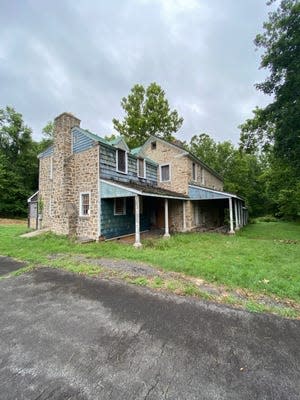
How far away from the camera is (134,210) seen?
43.5 ft

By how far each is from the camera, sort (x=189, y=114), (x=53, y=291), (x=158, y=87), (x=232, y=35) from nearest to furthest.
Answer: (x=53, y=291)
(x=232, y=35)
(x=158, y=87)
(x=189, y=114)

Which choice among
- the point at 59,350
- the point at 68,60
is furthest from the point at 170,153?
the point at 59,350

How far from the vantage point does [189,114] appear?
95.2ft

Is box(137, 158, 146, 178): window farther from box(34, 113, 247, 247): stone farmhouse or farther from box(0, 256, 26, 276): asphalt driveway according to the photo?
box(0, 256, 26, 276): asphalt driveway

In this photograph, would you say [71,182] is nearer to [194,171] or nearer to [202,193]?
[202,193]

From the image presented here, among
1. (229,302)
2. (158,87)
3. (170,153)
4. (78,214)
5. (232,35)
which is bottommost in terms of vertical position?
(229,302)

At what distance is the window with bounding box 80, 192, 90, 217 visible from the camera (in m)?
11.2

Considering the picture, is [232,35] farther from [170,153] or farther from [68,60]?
[68,60]

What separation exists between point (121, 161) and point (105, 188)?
281 cm

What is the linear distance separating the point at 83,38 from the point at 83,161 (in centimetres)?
925

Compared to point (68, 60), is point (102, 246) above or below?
below

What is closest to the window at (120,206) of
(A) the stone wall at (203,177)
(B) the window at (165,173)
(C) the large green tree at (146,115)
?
(B) the window at (165,173)

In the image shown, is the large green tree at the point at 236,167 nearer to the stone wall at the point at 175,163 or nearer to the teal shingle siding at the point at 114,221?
the stone wall at the point at 175,163

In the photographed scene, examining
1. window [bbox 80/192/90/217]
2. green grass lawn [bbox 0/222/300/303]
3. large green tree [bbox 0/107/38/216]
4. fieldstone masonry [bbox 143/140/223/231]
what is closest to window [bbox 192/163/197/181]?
fieldstone masonry [bbox 143/140/223/231]
